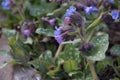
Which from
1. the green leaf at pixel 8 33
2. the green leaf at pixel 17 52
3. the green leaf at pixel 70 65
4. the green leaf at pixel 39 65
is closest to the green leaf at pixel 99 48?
the green leaf at pixel 70 65

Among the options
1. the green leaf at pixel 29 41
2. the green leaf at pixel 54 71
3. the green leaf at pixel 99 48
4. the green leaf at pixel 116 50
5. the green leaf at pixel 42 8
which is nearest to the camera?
the green leaf at pixel 99 48

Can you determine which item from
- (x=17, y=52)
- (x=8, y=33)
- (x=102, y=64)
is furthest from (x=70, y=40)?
(x=8, y=33)

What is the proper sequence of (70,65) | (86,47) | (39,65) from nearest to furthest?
(86,47) < (70,65) < (39,65)

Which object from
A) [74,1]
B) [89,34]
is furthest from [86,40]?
[74,1]

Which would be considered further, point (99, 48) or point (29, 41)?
point (29, 41)

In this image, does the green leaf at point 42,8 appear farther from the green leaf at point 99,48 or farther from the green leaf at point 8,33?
the green leaf at point 99,48

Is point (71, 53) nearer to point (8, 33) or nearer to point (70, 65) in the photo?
point (70, 65)

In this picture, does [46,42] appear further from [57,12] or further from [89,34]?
[89,34]
